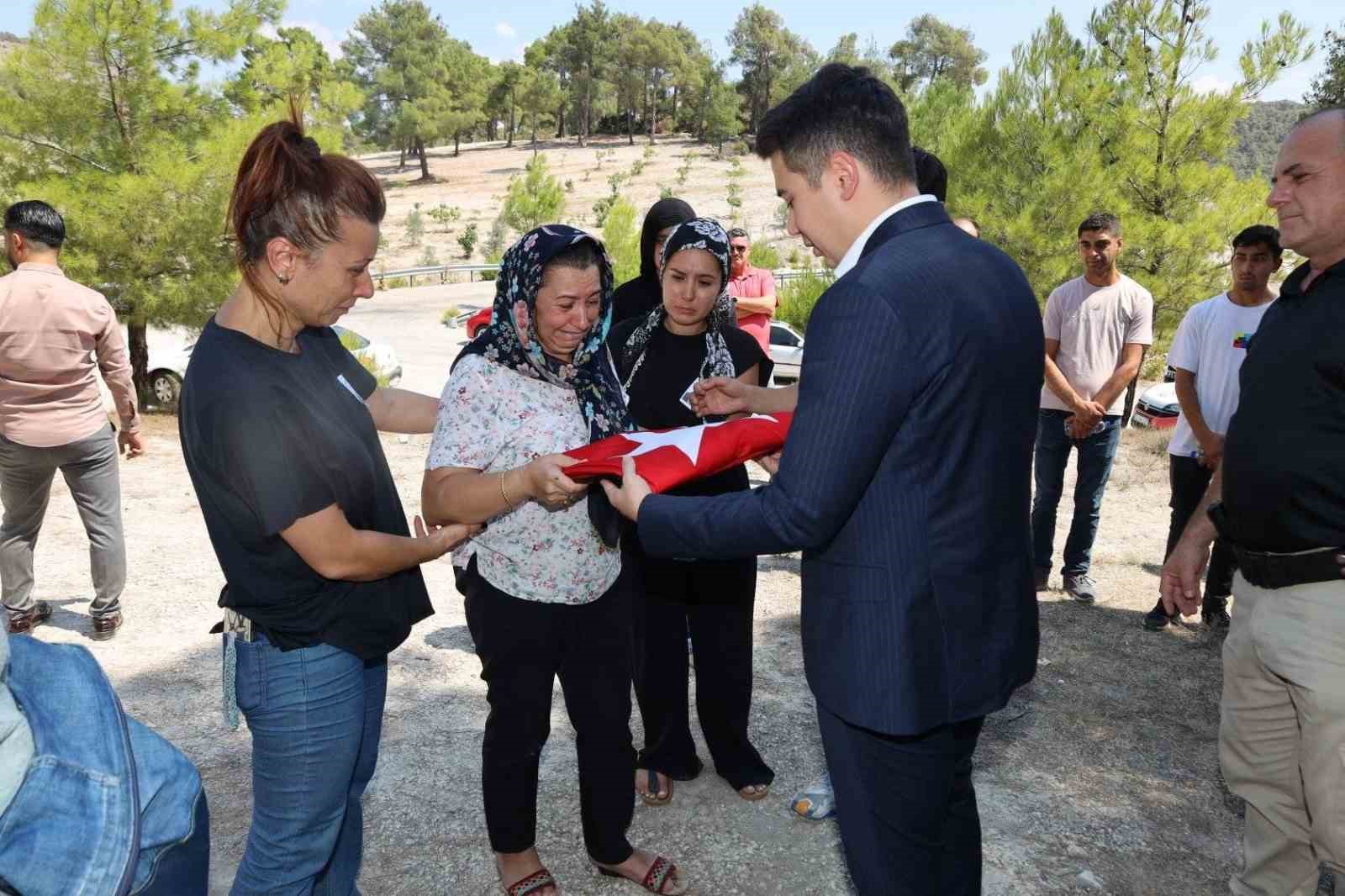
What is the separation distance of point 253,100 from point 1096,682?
435 inches

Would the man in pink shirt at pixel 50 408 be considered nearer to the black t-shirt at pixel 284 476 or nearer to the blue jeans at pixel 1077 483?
the black t-shirt at pixel 284 476

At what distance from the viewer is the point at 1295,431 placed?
101 inches

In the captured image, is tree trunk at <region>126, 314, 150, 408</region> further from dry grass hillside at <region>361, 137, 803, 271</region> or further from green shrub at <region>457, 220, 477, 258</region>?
green shrub at <region>457, 220, 477, 258</region>

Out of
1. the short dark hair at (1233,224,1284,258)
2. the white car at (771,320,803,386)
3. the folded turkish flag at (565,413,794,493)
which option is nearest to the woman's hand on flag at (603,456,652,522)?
the folded turkish flag at (565,413,794,493)

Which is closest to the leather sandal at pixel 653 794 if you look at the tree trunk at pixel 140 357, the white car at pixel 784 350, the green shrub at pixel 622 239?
the tree trunk at pixel 140 357

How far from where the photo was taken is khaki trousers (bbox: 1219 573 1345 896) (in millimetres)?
2498

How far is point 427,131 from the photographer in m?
60.8

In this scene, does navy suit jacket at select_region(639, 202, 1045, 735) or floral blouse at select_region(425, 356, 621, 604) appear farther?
floral blouse at select_region(425, 356, 621, 604)

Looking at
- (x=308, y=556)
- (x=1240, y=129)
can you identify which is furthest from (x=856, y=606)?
(x=1240, y=129)

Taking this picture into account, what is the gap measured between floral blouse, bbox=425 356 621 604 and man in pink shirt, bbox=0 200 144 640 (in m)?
3.06

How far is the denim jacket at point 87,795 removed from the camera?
105cm

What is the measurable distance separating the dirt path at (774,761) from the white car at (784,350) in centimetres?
1048

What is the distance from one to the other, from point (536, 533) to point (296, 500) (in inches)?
32.5

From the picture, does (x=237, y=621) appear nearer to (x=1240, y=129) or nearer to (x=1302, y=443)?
(x=1302, y=443)
